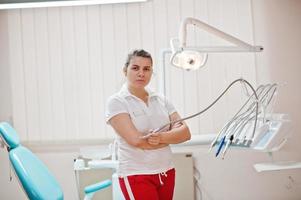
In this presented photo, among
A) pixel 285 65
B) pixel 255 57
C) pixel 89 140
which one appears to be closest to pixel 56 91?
pixel 89 140

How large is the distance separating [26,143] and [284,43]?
239 cm

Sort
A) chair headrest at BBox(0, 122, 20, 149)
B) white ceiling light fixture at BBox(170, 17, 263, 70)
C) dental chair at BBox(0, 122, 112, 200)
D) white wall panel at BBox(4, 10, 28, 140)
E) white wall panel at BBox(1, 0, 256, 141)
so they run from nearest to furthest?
1. dental chair at BBox(0, 122, 112, 200)
2. chair headrest at BBox(0, 122, 20, 149)
3. white ceiling light fixture at BBox(170, 17, 263, 70)
4. white wall panel at BBox(1, 0, 256, 141)
5. white wall panel at BBox(4, 10, 28, 140)

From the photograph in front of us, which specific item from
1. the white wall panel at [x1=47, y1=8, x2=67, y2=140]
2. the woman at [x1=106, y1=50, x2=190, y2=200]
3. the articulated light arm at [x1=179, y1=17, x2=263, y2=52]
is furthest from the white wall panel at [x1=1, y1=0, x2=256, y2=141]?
the woman at [x1=106, y1=50, x2=190, y2=200]

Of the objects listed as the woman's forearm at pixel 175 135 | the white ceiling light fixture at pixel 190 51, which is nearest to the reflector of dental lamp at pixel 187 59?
the white ceiling light fixture at pixel 190 51

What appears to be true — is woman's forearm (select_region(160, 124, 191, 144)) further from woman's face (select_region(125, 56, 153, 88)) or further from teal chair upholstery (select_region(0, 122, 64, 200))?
teal chair upholstery (select_region(0, 122, 64, 200))

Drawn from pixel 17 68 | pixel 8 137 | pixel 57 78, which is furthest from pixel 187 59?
pixel 17 68

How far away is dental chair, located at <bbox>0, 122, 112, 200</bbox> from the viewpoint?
156 centimetres

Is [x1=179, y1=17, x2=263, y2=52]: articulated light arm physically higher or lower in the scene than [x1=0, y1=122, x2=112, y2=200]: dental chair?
higher

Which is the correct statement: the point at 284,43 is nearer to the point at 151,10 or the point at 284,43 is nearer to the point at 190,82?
the point at 190,82

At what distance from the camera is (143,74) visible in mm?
1910

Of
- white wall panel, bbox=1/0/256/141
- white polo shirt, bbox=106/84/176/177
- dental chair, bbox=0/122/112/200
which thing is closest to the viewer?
dental chair, bbox=0/122/112/200

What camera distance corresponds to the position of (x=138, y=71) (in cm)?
191

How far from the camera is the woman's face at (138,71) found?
1.91 meters

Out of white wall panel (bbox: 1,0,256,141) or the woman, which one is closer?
the woman
